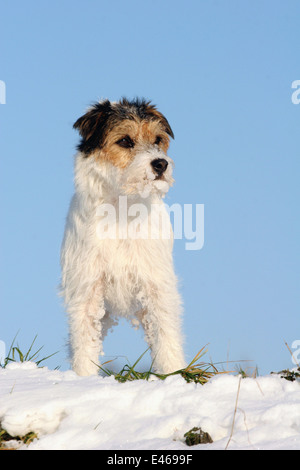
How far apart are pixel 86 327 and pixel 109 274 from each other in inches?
31.6

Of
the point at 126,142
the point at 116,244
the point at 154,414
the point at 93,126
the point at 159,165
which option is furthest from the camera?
the point at 93,126

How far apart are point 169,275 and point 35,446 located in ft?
13.6

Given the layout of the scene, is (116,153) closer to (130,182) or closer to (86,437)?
(130,182)

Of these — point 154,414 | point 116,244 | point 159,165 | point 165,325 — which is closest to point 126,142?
point 159,165

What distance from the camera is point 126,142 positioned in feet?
25.1

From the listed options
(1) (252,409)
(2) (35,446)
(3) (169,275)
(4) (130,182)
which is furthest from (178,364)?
(2) (35,446)

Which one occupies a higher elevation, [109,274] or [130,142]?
[130,142]

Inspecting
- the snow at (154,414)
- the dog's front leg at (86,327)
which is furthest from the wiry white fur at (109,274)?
the snow at (154,414)

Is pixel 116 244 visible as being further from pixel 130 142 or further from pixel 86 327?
pixel 130 142

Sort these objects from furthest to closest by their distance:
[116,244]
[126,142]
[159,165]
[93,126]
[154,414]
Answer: [93,126]
[116,244]
[126,142]
[159,165]
[154,414]

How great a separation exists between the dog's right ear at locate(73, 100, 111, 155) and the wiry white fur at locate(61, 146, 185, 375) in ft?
0.57

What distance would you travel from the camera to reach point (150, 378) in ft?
19.4

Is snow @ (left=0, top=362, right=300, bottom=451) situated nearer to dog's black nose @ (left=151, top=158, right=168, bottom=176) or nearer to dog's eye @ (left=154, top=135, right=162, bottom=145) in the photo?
dog's black nose @ (left=151, top=158, right=168, bottom=176)

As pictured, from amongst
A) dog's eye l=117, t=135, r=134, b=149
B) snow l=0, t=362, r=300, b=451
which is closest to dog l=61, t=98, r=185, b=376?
dog's eye l=117, t=135, r=134, b=149
